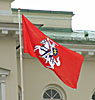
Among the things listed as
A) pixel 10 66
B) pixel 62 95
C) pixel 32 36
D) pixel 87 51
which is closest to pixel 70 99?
pixel 62 95

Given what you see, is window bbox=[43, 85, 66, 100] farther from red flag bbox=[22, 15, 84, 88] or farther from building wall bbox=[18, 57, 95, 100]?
red flag bbox=[22, 15, 84, 88]

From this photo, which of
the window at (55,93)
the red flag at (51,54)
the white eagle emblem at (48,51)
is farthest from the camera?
the window at (55,93)

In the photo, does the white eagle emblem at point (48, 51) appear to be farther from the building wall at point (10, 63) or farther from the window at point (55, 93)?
the window at point (55, 93)

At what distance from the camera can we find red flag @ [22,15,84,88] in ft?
72.3

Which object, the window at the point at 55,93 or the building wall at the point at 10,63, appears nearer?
the building wall at the point at 10,63

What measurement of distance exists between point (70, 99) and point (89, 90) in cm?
100

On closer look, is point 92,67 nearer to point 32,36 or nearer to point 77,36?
point 77,36

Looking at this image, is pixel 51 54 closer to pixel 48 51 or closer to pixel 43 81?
pixel 48 51

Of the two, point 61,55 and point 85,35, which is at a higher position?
point 85,35

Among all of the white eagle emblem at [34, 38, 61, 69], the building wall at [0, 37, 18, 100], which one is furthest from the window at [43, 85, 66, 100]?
the white eagle emblem at [34, 38, 61, 69]

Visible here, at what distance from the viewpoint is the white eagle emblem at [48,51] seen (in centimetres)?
2218

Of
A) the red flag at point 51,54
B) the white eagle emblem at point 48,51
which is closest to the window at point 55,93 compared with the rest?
the red flag at point 51,54

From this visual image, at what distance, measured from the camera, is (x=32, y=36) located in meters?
22.1

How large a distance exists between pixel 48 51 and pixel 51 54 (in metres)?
0.16
